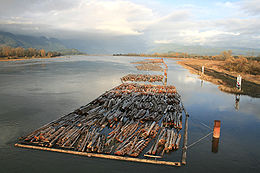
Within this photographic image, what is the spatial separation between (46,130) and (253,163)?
13.6m

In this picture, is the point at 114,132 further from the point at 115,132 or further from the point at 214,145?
the point at 214,145

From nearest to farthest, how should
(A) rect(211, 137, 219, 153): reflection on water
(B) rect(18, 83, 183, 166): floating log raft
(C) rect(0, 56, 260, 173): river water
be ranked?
(C) rect(0, 56, 260, 173): river water
(B) rect(18, 83, 183, 166): floating log raft
(A) rect(211, 137, 219, 153): reflection on water

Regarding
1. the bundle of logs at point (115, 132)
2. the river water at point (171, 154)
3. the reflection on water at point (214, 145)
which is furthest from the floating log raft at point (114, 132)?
the reflection on water at point (214, 145)

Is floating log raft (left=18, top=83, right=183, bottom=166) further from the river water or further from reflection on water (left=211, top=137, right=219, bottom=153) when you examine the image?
reflection on water (left=211, top=137, right=219, bottom=153)

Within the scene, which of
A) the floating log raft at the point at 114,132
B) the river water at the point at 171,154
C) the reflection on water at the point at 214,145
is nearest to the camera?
the river water at the point at 171,154

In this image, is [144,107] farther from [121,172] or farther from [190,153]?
[121,172]

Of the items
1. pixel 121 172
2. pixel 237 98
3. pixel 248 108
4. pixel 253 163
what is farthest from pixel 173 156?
pixel 237 98

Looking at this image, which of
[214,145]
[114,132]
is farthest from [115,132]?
[214,145]

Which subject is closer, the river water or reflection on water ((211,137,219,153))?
the river water

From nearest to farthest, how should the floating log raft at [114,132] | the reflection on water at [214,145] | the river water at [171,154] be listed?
the river water at [171,154], the floating log raft at [114,132], the reflection on water at [214,145]

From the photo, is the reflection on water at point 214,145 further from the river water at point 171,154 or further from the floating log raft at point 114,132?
the floating log raft at point 114,132

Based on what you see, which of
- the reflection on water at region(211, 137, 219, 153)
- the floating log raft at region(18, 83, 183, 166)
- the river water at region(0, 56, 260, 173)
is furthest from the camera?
the reflection on water at region(211, 137, 219, 153)

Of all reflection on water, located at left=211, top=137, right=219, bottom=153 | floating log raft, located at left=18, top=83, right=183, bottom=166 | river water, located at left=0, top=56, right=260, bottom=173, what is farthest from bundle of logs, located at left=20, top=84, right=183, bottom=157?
reflection on water, located at left=211, top=137, right=219, bottom=153

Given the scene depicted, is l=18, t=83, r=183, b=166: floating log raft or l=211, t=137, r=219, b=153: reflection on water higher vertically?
l=18, t=83, r=183, b=166: floating log raft
